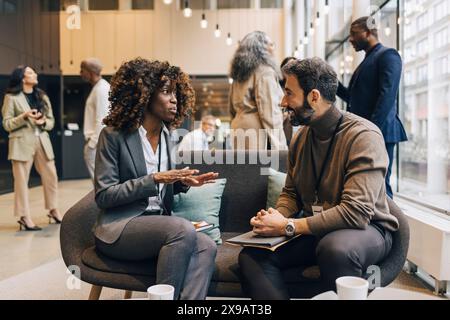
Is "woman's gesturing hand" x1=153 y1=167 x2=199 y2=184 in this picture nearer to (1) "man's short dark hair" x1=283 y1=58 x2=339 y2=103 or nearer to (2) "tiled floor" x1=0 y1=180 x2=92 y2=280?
(1) "man's short dark hair" x1=283 y1=58 x2=339 y2=103

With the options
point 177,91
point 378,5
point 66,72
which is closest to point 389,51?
point 177,91

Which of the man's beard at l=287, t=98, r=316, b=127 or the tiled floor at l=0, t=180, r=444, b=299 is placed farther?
the tiled floor at l=0, t=180, r=444, b=299

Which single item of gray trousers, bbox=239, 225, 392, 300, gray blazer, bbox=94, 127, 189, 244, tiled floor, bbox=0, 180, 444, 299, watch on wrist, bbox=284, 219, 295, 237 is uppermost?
gray blazer, bbox=94, 127, 189, 244

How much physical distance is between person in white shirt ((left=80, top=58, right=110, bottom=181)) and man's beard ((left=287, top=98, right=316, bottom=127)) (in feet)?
8.72

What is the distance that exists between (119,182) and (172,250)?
1.35ft

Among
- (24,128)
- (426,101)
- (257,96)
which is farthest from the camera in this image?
(24,128)

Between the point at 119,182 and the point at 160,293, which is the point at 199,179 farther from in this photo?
the point at 160,293

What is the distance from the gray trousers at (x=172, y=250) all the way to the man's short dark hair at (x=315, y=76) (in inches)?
29.7

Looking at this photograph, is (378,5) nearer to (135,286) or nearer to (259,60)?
(259,60)

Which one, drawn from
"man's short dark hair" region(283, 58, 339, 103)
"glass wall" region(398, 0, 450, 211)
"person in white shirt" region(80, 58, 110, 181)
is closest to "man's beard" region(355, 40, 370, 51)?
"glass wall" region(398, 0, 450, 211)

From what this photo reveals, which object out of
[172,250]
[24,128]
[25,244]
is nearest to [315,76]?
[172,250]

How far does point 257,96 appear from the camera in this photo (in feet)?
10.5

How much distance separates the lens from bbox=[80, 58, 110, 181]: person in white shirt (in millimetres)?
4098

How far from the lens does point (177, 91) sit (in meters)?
2.16
